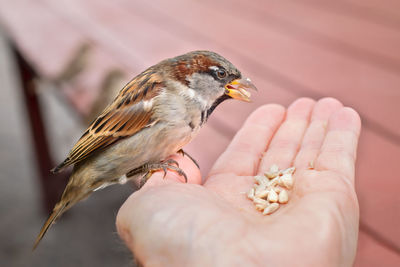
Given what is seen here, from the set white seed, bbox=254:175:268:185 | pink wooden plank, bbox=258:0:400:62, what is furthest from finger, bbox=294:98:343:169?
pink wooden plank, bbox=258:0:400:62

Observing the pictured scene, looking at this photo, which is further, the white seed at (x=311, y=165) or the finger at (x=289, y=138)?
the finger at (x=289, y=138)

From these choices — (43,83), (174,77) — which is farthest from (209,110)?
(43,83)

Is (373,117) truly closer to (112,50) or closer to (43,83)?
(112,50)

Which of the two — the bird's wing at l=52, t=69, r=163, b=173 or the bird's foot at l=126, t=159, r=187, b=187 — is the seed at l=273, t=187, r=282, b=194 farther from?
the bird's wing at l=52, t=69, r=163, b=173

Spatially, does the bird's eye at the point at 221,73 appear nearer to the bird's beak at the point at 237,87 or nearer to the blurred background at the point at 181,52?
the bird's beak at the point at 237,87

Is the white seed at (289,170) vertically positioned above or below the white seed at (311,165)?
below

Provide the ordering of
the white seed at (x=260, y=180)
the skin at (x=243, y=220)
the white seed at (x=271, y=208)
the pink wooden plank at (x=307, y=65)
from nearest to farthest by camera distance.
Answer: the skin at (x=243, y=220), the white seed at (x=271, y=208), the white seed at (x=260, y=180), the pink wooden plank at (x=307, y=65)

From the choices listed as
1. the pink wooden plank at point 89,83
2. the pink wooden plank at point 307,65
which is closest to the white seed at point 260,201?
the pink wooden plank at point 307,65
